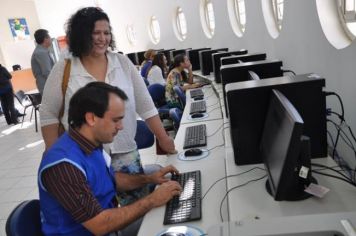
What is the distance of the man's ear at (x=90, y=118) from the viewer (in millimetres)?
1318

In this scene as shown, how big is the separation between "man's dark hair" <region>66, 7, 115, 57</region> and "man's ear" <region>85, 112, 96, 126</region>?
591 mm

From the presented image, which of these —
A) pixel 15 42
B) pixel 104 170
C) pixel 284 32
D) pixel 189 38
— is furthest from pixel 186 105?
pixel 15 42

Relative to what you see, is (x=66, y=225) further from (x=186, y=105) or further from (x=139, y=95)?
(x=186, y=105)

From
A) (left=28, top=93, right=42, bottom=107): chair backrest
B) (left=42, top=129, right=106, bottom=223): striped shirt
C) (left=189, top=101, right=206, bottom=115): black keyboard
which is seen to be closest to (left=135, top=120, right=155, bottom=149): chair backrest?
(left=189, top=101, right=206, bottom=115): black keyboard

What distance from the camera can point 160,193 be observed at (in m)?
1.46

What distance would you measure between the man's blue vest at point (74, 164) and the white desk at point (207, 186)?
0.28 meters

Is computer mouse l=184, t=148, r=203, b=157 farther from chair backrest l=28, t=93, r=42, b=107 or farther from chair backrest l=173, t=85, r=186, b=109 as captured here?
chair backrest l=28, t=93, r=42, b=107

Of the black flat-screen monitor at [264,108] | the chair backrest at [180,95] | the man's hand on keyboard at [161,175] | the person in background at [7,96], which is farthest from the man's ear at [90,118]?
the person in background at [7,96]

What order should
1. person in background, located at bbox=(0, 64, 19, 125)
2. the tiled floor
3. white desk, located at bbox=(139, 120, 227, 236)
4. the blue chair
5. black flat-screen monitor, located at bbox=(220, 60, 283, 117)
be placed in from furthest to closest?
person in background, located at bbox=(0, 64, 19, 125) → the blue chair → the tiled floor → black flat-screen monitor, located at bbox=(220, 60, 283, 117) → white desk, located at bbox=(139, 120, 227, 236)

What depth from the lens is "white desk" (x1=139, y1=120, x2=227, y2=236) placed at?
1.29 meters

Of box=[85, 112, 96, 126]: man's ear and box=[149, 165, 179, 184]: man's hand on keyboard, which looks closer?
box=[85, 112, 96, 126]: man's ear

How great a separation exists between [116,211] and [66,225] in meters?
0.21

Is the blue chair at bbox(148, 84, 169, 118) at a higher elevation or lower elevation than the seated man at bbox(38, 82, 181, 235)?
lower

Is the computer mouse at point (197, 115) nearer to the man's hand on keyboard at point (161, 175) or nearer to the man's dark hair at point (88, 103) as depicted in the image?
the man's hand on keyboard at point (161, 175)
